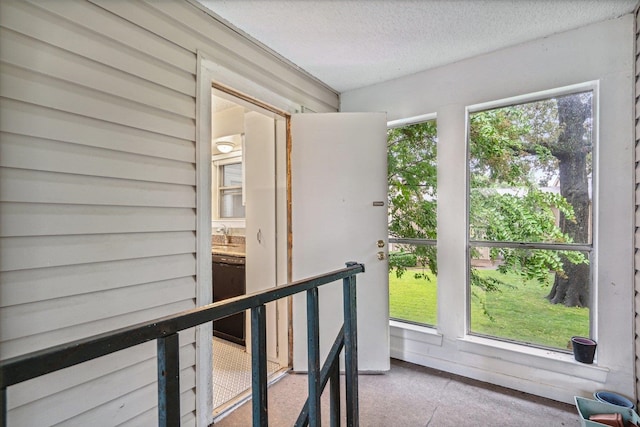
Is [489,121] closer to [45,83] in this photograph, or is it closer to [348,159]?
[348,159]

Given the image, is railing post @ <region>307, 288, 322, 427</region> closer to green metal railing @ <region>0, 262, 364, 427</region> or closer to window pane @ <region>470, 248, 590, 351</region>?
green metal railing @ <region>0, 262, 364, 427</region>

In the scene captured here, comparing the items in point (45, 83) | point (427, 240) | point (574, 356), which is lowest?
point (574, 356)

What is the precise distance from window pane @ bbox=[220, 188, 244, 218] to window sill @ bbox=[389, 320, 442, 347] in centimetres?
209

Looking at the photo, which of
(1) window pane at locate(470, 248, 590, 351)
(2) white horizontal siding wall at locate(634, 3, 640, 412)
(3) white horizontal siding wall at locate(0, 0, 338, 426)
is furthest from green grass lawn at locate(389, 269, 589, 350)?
(3) white horizontal siding wall at locate(0, 0, 338, 426)

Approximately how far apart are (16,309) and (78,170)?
0.57m

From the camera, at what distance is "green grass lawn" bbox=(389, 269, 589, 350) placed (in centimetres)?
213

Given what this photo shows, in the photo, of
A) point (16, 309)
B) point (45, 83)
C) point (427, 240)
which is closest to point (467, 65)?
point (427, 240)

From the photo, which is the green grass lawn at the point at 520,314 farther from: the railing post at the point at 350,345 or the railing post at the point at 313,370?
the railing post at the point at 313,370

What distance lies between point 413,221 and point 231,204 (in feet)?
7.15

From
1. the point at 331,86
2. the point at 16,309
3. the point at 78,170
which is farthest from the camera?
the point at 331,86

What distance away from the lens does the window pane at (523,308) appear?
2115 mm

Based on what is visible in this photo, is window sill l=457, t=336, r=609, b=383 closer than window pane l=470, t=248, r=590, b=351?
Yes

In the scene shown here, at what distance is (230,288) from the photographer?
10.0ft

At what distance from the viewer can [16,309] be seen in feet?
3.79
